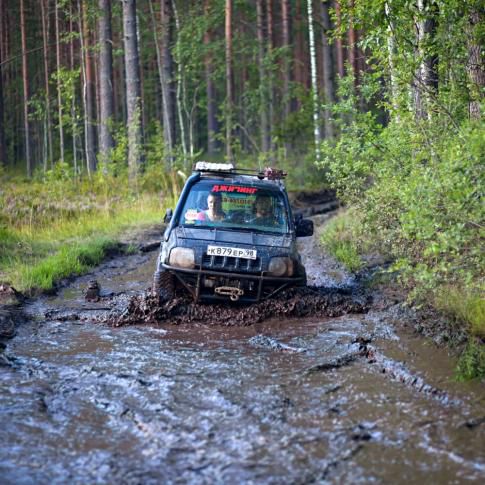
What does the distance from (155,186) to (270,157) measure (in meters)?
7.48

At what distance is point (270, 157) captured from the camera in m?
29.6

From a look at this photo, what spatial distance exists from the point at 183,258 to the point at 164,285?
0.48 meters

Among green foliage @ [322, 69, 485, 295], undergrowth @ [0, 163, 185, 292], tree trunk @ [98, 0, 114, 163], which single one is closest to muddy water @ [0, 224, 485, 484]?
green foliage @ [322, 69, 485, 295]

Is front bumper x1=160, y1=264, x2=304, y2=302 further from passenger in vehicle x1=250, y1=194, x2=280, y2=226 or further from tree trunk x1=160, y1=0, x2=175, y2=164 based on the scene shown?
tree trunk x1=160, y1=0, x2=175, y2=164

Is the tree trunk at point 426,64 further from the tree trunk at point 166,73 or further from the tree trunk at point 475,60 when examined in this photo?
the tree trunk at point 166,73


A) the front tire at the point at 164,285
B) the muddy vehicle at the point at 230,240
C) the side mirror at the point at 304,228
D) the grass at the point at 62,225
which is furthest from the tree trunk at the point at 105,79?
the front tire at the point at 164,285

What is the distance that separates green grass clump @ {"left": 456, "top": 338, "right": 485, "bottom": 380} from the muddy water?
16 cm

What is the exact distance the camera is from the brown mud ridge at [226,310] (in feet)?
30.4

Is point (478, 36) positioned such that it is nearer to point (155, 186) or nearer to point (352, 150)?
point (352, 150)

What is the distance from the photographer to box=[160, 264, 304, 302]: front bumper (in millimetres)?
9211

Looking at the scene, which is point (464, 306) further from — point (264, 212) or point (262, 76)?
point (262, 76)

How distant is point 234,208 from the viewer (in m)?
10.1

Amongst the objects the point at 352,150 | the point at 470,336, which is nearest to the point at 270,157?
the point at 352,150

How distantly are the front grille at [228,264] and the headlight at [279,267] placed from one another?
164 mm
